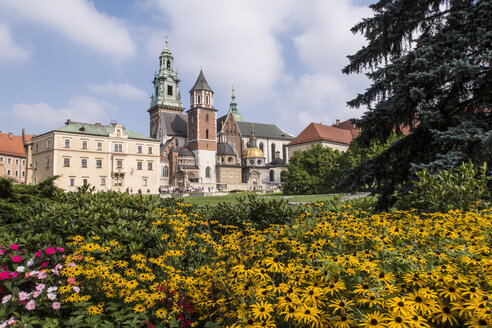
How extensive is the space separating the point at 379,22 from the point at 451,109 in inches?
103

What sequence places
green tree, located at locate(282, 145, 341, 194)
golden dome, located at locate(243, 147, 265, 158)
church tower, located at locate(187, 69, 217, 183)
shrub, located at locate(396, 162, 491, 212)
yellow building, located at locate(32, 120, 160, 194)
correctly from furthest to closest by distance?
golden dome, located at locate(243, 147, 265, 158), church tower, located at locate(187, 69, 217, 183), yellow building, located at locate(32, 120, 160, 194), green tree, located at locate(282, 145, 341, 194), shrub, located at locate(396, 162, 491, 212)

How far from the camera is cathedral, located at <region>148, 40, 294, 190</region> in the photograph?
2366 inches

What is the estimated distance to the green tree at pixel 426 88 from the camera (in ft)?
19.2

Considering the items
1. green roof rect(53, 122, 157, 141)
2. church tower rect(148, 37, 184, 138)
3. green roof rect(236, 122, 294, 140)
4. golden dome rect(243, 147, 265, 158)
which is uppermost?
church tower rect(148, 37, 184, 138)

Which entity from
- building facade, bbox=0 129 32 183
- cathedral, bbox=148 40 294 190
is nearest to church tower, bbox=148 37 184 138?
cathedral, bbox=148 40 294 190

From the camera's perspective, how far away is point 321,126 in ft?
212

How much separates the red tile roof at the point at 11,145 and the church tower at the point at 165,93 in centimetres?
2651

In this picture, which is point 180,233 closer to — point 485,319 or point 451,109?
point 485,319

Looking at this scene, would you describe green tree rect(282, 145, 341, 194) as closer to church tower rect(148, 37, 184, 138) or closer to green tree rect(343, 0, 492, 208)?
green tree rect(343, 0, 492, 208)

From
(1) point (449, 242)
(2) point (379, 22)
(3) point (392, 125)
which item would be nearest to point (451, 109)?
(3) point (392, 125)

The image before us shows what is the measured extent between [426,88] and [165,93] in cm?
7379

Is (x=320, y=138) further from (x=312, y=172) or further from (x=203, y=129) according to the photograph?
(x=203, y=129)

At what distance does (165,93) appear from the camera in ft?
246

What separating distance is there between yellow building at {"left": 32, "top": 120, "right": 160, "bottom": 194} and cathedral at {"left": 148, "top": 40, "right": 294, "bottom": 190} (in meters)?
7.35
